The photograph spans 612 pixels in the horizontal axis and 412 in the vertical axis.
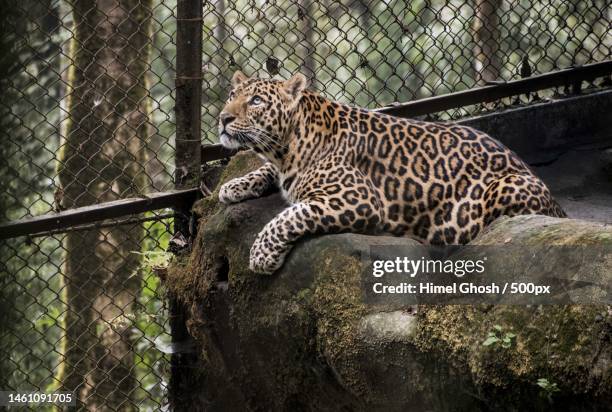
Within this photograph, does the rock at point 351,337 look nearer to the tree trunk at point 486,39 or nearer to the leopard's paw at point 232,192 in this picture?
the leopard's paw at point 232,192

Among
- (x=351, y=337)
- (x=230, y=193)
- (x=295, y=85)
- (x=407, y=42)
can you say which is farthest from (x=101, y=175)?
(x=407, y=42)

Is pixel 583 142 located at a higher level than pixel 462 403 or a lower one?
higher

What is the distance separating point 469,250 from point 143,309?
4402 mm

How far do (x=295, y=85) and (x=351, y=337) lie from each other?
2041mm

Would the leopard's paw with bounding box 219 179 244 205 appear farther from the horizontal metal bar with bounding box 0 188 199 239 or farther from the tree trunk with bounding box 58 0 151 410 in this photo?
the tree trunk with bounding box 58 0 151 410

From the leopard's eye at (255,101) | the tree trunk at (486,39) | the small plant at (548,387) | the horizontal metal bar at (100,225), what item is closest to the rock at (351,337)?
the small plant at (548,387)

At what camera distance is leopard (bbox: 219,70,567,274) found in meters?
6.25

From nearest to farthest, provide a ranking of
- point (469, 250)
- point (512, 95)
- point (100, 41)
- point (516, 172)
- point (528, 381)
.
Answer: point (528, 381) < point (469, 250) < point (516, 172) < point (512, 95) < point (100, 41)

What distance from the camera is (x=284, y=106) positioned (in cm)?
660

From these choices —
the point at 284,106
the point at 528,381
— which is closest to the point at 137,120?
the point at 284,106

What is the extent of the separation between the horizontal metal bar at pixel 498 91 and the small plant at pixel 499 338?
348 centimetres

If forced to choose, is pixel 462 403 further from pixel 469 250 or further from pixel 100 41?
pixel 100 41

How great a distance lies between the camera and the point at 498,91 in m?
8.45

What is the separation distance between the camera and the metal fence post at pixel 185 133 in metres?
7.48
